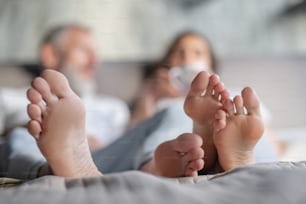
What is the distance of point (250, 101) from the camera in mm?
659

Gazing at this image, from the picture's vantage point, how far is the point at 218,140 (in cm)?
64

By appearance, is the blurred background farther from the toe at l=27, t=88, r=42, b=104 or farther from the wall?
the toe at l=27, t=88, r=42, b=104

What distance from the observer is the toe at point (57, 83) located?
25.0 inches

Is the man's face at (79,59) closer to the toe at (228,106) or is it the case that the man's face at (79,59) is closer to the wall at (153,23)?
the wall at (153,23)

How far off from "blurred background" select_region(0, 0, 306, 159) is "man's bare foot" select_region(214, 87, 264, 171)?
42.4 inches

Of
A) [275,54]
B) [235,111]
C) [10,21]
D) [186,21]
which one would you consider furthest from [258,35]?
[235,111]

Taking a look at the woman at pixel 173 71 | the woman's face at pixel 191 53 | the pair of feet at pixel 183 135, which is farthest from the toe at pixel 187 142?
the woman's face at pixel 191 53

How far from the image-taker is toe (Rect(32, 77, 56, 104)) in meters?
0.63

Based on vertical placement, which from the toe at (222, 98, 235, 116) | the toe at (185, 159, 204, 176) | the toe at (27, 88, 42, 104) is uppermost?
the toe at (27, 88, 42, 104)

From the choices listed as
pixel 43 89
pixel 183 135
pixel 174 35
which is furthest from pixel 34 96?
pixel 174 35

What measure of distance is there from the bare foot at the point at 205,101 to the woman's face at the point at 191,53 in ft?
2.84

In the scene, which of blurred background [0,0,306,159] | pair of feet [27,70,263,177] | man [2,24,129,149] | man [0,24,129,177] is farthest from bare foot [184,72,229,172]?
blurred background [0,0,306,159]

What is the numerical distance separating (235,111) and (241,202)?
248 mm

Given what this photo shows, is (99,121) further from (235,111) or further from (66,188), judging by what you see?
(66,188)
